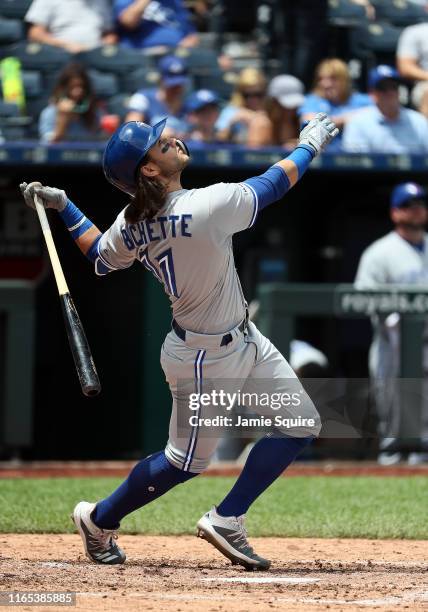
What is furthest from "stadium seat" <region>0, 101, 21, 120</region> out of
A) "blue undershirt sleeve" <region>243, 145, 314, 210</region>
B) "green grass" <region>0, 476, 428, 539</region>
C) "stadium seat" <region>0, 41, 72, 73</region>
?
"blue undershirt sleeve" <region>243, 145, 314, 210</region>

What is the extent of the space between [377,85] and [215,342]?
5.36 m

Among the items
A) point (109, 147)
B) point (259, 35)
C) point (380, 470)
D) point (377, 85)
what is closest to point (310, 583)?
point (109, 147)

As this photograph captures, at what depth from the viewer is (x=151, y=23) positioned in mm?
10219

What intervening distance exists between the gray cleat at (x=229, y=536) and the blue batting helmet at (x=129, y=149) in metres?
1.21

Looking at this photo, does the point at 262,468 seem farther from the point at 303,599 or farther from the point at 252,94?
the point at 252,94

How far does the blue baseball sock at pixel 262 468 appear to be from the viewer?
447cm

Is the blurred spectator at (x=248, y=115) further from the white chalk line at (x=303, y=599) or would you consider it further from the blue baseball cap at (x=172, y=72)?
the white chalk line at (x=303, y=599)

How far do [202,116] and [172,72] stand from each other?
20.0 inches

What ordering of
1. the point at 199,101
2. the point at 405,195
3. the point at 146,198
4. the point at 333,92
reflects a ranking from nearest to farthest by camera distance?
the point at 146,198 < the point at 405,195 < the point at 199,101 < the point at 333,92

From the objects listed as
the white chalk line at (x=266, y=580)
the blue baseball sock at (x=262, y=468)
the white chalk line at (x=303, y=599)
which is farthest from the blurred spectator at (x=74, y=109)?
the white chalk line at (x=303, y=599)

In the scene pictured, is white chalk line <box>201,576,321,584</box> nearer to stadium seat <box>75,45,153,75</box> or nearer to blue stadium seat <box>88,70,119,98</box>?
blue stadium seat <box>88,70,119,98</box>

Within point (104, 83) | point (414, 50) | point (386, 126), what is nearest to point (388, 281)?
point (386, 126)

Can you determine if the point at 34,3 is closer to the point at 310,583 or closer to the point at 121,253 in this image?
the point at 121,253

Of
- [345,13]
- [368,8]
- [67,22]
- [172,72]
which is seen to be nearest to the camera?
[172,72]
